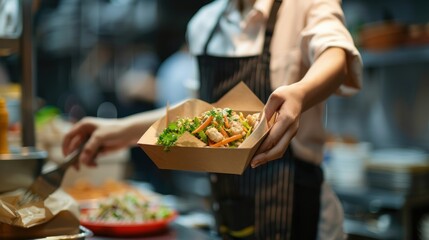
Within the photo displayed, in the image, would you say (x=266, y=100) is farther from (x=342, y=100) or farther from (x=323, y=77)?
(x=342, y=100)

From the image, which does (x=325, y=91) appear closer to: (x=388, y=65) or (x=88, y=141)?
(x=88, y=141)

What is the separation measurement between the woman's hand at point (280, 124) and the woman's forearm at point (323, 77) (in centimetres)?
6

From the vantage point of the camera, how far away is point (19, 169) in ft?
5.24

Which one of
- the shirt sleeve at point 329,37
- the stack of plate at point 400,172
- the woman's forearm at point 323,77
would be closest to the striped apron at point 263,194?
the shirt sleeve at point 329,37

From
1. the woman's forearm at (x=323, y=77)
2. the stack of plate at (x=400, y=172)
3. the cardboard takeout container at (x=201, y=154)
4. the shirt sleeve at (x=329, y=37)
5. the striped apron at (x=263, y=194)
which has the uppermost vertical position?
the shirt sleeve at (x=329, y=37)

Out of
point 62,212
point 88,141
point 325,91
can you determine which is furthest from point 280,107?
point 88,141

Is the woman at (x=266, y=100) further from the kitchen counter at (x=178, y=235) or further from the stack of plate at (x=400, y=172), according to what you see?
the stack of plate at (x=400, y=172)

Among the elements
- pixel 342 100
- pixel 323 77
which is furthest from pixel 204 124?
pixel 342 100

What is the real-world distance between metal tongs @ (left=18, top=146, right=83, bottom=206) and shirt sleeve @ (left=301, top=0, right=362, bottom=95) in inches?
30.5

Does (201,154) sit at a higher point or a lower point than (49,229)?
higher

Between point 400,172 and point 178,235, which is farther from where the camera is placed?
point 400,172

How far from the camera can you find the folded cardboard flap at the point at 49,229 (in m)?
1.28

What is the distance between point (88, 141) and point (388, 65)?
2965 mm

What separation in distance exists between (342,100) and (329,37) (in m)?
3.12
